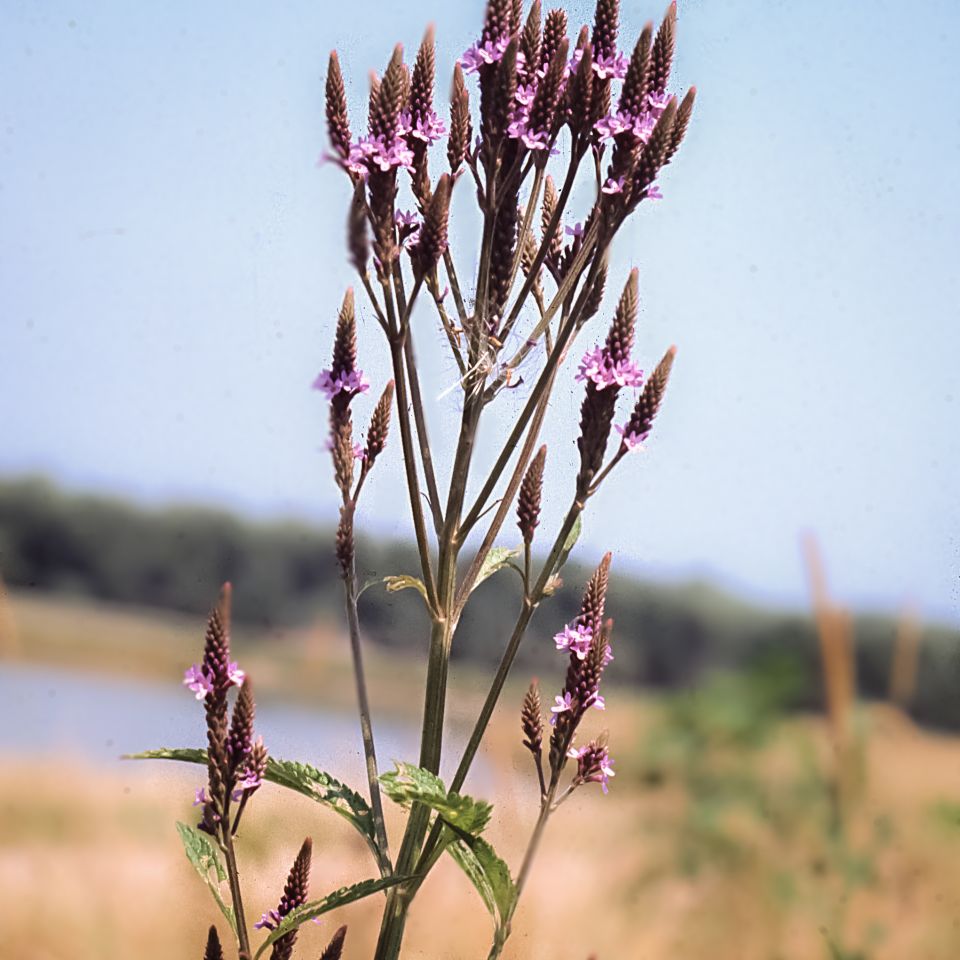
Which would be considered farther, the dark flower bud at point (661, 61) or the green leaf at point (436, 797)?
the dark flower bud at point (661, 61)

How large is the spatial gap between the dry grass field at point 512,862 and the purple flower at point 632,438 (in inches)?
46.9

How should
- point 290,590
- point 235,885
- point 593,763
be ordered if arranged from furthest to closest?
1. point 290,590
2. point 593,763
3. point 235,885

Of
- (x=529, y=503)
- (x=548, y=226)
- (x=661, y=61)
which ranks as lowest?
(x=529, y=503)

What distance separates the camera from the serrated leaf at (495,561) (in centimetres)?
168

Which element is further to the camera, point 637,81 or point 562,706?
point 562,706

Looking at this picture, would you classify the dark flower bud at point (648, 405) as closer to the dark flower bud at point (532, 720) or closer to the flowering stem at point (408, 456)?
the flowering stem at point (408, 456)

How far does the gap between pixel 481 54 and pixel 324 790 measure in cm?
103

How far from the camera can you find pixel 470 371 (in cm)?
162

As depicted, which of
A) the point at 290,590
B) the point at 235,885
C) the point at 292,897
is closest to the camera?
the point at 235,885

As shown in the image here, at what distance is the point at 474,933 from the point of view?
3.61 m

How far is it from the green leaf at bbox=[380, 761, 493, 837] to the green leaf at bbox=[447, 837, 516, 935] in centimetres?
5

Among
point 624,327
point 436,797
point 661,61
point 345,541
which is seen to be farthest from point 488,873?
point 661,61

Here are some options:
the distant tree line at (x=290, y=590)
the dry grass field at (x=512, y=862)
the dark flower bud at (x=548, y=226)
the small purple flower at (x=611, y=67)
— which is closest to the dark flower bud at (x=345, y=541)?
the dark flower bud at (x=548, y=226)

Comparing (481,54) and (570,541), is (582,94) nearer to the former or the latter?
(481,54)
